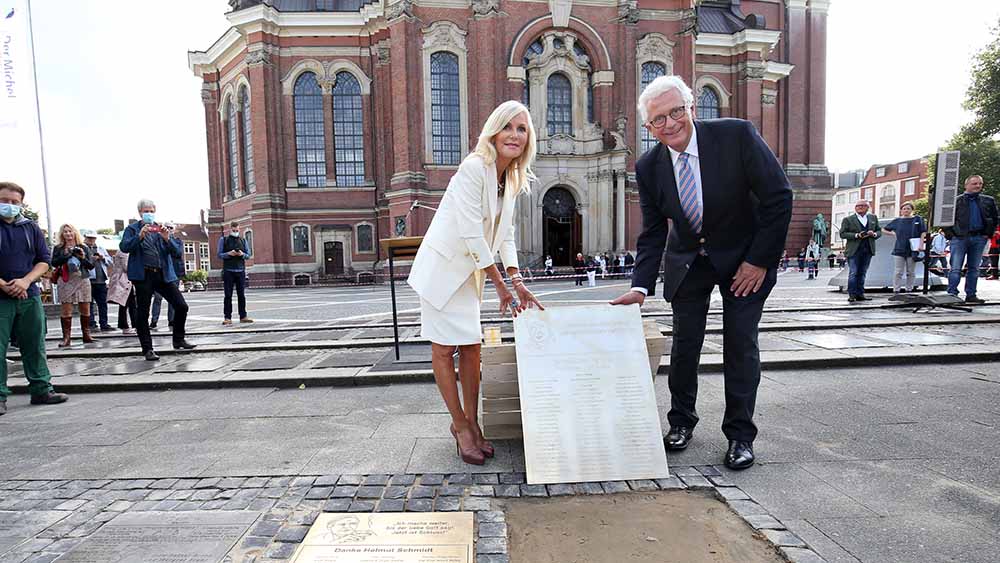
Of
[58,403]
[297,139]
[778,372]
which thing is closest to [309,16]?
[297,139]

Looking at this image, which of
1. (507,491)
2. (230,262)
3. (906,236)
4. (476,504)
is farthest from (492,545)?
(906,236)

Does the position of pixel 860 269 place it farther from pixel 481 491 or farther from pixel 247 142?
pixel 247 142

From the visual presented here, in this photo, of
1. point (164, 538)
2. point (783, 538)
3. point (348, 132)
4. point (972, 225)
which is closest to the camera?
point (783, 538)

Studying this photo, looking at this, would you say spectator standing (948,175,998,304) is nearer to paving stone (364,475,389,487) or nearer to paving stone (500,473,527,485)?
paving stone (500,473,527,485)

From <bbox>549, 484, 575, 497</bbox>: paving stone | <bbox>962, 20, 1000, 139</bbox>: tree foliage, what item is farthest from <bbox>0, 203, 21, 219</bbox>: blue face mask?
<bbox>962, 20, 1000, 139</bbox>: tree foliage

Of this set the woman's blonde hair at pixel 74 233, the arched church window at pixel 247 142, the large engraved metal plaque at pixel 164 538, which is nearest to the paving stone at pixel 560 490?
the large engraved metal plaque at pixel 164 538

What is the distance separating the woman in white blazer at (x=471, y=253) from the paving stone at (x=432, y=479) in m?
0.22

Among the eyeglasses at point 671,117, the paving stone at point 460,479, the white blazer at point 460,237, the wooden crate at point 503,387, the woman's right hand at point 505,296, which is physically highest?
the eyeglasses at point 671,117

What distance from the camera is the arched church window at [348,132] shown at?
100 ft

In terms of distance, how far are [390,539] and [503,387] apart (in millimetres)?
1124

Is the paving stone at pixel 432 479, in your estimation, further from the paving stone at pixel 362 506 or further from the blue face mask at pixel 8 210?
the blue face mask at pixel 8 210

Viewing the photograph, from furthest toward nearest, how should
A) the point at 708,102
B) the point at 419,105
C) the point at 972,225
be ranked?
the point at 708,102, the point at 419,105, the point at 972,225

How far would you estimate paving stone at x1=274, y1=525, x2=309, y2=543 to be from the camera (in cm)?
197

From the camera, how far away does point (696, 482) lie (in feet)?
7.86
